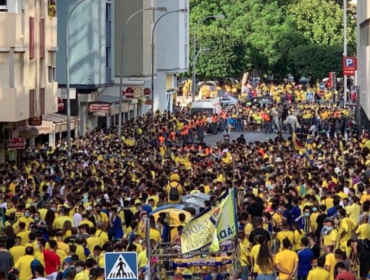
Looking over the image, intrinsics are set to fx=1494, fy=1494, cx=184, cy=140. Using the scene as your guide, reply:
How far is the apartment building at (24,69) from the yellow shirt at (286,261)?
21234 mm

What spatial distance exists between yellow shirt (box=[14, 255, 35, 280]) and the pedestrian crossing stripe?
458 centimetres

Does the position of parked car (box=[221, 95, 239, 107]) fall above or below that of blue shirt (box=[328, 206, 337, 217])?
above

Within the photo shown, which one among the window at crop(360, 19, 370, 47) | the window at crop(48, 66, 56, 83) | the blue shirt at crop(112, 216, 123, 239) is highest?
the window at crop(360, 19, 370, 47)

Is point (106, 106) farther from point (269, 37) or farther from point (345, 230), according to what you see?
point (269, 37)

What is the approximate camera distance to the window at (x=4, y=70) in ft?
136

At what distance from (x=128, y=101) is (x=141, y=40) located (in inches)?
180

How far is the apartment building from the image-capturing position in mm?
41656

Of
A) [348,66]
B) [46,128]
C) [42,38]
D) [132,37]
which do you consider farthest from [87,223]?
[132,37]

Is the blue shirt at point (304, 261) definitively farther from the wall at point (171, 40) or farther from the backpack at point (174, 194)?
the wall at point (171, 40)

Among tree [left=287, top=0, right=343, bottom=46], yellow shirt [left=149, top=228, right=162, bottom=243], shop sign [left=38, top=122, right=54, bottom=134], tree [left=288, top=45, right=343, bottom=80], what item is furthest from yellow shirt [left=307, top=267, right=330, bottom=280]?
tree [left=287, top=0, right=343, bottom=46]

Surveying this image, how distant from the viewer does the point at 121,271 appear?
16.3m

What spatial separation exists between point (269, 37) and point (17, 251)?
87.4 m

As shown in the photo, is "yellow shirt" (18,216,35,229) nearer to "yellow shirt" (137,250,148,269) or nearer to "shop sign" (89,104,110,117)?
"yellow shirt" (137,250,148,269)

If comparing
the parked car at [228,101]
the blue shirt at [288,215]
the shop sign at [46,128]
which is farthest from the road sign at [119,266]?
the parked car at [228,101]
